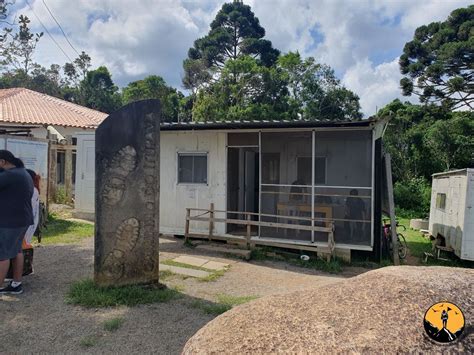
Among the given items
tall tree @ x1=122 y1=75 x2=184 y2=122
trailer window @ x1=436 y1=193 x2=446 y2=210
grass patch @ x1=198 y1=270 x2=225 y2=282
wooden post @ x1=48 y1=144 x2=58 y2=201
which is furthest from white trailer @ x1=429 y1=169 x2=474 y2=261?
tall tree @ x1=122 y1=75 x2=184 y2=122

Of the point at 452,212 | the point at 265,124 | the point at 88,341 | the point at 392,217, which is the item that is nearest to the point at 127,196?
the point at 88,341

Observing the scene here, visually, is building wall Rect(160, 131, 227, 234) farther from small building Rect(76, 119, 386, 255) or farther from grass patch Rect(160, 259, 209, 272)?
grass patch Rect(160, 259, 209, 272)

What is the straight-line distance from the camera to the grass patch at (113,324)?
423 centimetres

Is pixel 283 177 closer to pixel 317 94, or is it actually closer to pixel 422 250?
pixel 422 250

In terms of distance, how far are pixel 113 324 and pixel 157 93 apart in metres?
29.4

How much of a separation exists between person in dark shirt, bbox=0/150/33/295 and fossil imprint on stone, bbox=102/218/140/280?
115 cm

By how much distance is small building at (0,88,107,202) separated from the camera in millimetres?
9484

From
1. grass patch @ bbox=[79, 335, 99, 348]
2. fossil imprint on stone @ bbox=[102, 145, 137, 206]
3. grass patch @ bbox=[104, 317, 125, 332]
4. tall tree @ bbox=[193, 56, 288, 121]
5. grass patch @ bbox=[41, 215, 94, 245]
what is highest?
tall tree @ bbox=[193, 56, 288, 121]

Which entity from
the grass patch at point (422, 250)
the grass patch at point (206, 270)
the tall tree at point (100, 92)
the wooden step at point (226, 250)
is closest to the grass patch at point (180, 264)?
the grass patch at point (206, 270)

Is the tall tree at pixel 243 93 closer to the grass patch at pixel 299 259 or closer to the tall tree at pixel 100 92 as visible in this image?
the tall tree at pixel 100 92

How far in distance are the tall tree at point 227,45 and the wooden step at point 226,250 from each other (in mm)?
25471

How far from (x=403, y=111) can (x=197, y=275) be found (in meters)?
21.2

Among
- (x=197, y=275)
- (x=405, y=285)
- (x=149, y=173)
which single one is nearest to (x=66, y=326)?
(x=149, y=173)

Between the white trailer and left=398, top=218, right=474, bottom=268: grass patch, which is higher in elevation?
the white trailer
